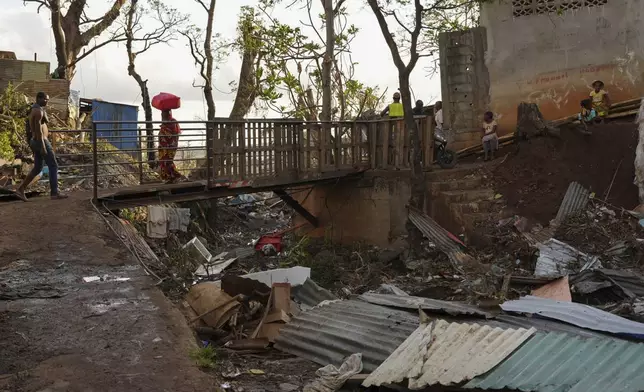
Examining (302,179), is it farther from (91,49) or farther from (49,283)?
(91,49)

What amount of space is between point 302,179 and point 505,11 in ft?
19.6

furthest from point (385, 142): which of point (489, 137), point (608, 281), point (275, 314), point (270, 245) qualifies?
point (275, 314)

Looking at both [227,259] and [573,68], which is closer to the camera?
[227,259]

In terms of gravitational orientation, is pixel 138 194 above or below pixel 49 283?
above

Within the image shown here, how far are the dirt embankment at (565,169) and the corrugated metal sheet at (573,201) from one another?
126 mm

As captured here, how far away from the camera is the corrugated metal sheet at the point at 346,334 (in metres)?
5.27

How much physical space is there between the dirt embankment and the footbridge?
69.0 inches

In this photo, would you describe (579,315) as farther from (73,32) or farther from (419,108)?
(73,32)

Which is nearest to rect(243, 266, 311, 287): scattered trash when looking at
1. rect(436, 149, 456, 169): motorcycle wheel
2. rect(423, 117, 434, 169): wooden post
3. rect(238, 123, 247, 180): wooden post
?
rect(238, 123, 247, 180): wooden post

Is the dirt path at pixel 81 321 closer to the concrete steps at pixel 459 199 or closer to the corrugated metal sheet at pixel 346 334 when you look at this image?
the corrugated metal sheet at pixel 346 334

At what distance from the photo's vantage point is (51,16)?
20469 mm

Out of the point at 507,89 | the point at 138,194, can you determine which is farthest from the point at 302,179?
the point at 507,89

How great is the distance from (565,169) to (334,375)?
8574mm

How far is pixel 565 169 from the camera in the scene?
1193 cm
